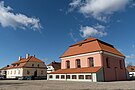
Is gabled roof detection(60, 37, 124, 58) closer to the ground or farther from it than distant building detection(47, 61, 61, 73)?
farther from it

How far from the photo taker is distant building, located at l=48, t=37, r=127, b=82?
31266 millimetres

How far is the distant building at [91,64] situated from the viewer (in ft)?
103

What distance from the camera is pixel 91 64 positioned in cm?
3422

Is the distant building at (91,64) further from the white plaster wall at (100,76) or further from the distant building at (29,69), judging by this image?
the distant building at (29,69)

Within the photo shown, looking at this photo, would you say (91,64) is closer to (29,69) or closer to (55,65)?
(29,69)

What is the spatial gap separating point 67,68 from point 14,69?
3176cm

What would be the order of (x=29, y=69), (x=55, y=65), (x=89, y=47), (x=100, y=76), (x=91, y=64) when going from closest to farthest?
(x=100, y=76) → (x=91, y=64) → (x=89, y=47) → (x=29, y=69) → (x=55, y=65)

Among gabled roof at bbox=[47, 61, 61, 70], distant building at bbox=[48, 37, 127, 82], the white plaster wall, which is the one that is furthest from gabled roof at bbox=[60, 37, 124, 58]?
A: gabled roof at bbox=[47, 61, 61, 70]

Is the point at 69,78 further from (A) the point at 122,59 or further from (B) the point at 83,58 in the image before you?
(A) the point at 122,59

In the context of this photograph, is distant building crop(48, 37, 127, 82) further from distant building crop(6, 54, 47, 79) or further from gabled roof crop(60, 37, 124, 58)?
distant building crop(6, 54, 47, 79)

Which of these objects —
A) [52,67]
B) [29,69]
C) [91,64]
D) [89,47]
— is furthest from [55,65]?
[91,64]

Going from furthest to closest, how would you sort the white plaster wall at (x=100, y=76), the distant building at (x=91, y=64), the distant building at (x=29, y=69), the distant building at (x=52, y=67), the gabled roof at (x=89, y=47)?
1. the distant building at (x=52, y=67)
2. the distant building at (x=29, y=69)
3. the gabled roof at (x=89, y=47)
4. the distant building at (x=91, y=64)
5. the white plaster wall at (x=100, y=76)

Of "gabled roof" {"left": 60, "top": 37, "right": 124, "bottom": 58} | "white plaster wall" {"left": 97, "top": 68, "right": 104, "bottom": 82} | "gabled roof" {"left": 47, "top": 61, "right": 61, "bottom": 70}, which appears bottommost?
"white plaster wall" {"left": 97, "top": 68, "right": 104, "bottom": 82}

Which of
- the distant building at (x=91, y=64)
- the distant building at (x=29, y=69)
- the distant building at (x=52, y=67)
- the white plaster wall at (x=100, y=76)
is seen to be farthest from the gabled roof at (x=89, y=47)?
the distant building at (x=52, y=67)
